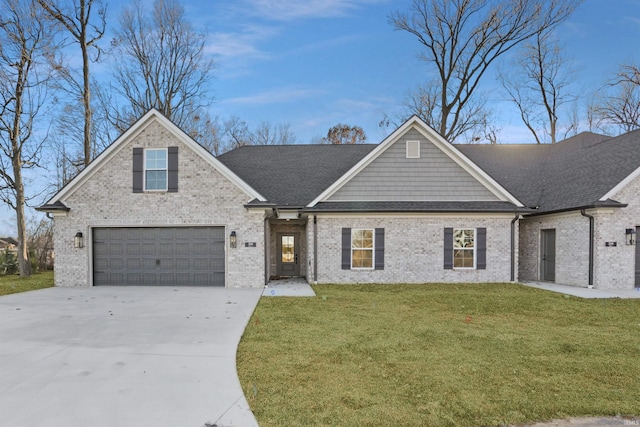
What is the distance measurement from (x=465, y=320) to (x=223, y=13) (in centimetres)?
1508

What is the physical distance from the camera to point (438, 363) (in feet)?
16.2

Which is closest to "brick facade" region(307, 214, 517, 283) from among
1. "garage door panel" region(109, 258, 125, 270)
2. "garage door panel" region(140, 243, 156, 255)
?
"garage door panel" region(140, 243, 156, 255)

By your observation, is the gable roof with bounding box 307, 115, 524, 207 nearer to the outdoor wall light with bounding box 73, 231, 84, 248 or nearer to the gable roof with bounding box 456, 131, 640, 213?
the gable roof with bounding box 456, 131, 640, 213

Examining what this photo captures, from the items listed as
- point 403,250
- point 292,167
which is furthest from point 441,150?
point 292,167

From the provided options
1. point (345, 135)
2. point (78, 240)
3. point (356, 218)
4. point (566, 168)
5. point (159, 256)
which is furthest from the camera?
point (345, 135)

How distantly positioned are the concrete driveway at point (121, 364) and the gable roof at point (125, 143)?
419 centimetres

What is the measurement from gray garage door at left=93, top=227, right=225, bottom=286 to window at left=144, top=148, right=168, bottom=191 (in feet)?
4.89

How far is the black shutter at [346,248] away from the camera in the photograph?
1264cm

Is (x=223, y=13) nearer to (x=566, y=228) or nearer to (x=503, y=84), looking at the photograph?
(x=566, y=228)

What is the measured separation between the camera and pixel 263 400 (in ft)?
12.6

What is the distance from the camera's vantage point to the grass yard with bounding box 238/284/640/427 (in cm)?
366

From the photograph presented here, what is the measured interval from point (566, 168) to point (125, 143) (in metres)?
17.3

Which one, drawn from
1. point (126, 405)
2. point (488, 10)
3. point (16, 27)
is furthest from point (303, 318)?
point (488, 10)

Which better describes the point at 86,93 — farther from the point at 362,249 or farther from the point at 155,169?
the point at 362,249
